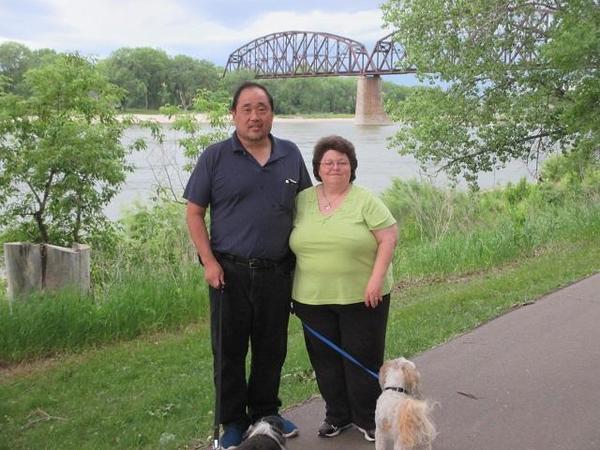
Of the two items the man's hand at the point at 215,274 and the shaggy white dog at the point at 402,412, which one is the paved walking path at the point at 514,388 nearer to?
the shaggy white dog at the point at 402,412

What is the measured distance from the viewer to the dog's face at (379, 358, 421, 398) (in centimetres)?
339

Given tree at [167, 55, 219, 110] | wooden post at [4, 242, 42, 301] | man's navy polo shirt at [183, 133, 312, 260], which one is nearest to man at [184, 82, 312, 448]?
man's navy polo shirt at [183, 133, 312, 260]

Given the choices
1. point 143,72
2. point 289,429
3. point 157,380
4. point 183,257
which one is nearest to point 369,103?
point 143,72

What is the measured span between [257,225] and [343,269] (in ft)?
1.60

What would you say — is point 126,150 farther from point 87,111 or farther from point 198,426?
point 198,426

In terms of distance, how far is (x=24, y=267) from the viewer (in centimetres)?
691

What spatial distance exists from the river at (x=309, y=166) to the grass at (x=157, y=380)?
3.38m

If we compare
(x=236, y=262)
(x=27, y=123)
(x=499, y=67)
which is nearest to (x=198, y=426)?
(x=236, y=262)

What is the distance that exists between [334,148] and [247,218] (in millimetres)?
577

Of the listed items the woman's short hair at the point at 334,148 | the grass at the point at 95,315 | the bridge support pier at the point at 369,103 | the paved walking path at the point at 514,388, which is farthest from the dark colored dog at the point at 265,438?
the bridge support pier at the point at 369,103

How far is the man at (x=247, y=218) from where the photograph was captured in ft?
11.9

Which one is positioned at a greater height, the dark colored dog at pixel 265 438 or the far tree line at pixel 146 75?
the far tree line at pixel 146 75

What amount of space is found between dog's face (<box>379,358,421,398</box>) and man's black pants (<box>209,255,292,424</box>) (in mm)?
704

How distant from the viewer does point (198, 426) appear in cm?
432
